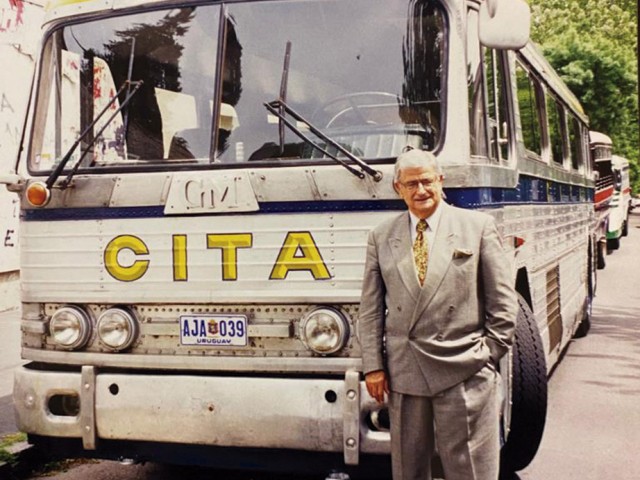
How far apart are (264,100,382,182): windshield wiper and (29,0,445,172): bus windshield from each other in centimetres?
3

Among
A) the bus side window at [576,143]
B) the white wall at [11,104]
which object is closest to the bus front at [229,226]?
the bus side window at [576,143]

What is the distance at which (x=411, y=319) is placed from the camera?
3.77m

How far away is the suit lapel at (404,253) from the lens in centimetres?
375

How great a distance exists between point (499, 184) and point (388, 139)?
78 centimetres

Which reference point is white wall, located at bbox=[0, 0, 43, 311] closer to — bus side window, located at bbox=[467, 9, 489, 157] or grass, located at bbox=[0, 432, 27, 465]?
grass, located at bbox=[0, 432, 27, 465]

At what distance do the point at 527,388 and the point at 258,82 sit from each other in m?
2.23

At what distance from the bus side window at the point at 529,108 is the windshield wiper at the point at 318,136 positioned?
6.85ft

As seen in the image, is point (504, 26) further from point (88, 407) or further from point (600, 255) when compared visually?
point (600, 255)

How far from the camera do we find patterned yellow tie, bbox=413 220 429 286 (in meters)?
3.78

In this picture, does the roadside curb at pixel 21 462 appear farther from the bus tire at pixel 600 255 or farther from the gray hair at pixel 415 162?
the bus tire at pixel 600 255

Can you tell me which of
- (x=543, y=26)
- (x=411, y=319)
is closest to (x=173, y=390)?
(x=411, y=319)

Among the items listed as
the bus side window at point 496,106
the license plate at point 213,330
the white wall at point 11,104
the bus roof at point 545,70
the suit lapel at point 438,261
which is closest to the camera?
the suit lapel at point 438,261

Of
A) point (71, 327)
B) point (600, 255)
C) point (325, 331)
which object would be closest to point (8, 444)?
point (71, 327)

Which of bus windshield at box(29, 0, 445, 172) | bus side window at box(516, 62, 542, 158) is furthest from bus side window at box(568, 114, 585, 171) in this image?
bus windshield at box(29, 0, 445, 172)
